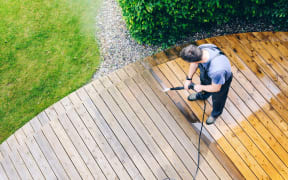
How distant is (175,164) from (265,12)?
3396 millimetres

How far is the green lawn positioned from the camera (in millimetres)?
4750

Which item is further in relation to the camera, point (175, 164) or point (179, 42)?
point (179, 42)

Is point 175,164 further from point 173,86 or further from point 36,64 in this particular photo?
point 36,64

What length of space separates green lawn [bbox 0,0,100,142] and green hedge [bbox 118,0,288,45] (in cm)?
128

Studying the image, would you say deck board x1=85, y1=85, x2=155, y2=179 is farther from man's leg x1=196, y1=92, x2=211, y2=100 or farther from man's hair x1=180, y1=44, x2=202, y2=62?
man's hair x1=180, y1=44, x2=202, y2=62

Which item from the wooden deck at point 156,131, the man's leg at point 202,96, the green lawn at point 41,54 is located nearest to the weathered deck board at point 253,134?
the wooden deck at point 156,131

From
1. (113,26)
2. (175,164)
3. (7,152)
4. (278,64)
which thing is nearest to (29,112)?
(7,152)

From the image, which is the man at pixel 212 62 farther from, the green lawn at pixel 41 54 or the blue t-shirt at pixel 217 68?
the green lawn at pixel 41 54

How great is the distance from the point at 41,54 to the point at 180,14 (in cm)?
317

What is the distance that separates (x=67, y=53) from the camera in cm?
514

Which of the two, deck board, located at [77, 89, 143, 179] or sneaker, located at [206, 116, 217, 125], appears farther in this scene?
sneaker, located at [206, 116, 217, 125]

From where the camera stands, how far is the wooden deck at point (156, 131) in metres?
3.60

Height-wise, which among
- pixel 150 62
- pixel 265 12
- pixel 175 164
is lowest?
pixel 175 164

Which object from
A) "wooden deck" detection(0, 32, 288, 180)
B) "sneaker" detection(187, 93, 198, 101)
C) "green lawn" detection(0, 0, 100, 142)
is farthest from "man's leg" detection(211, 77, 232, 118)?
"green lawn" detection(0, 0, 100, 142)
